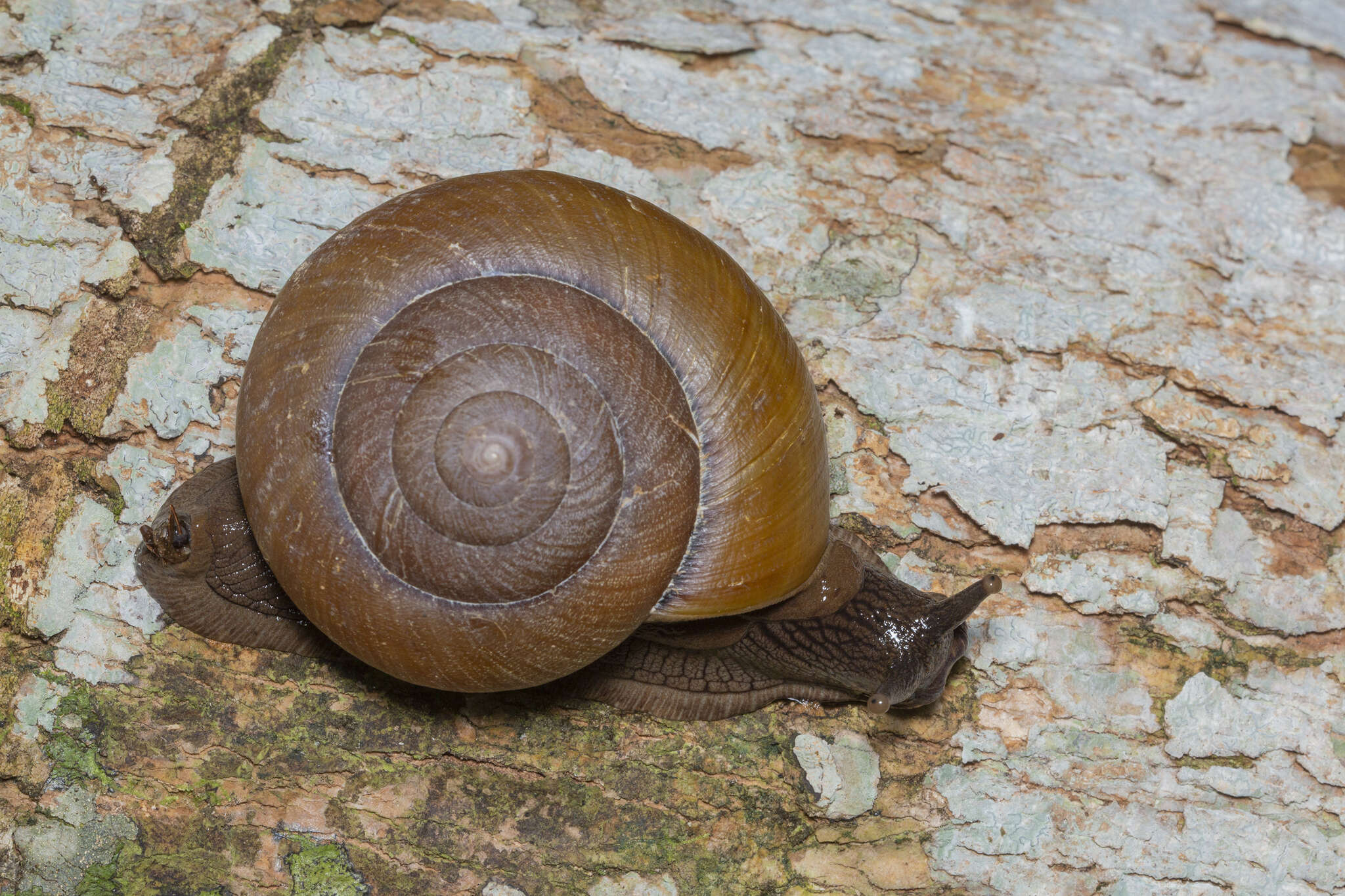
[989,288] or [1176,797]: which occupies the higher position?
[989,288]

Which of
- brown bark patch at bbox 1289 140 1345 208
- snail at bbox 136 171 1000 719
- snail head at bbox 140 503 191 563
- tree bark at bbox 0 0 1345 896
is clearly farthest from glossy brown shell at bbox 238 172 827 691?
brown bark patch at bbox 1289 140 1345 208

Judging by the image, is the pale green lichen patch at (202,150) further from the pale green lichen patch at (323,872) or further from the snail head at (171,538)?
the pale green lichen patch at (323,872)

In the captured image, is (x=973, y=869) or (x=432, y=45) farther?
(x=432, y=45)

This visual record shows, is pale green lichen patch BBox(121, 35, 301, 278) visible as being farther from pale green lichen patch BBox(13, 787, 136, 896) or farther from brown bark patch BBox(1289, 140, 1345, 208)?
brown bark patch BBox(1289, 140, 1345, 208)

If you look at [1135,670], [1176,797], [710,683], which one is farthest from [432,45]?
[1176,797]

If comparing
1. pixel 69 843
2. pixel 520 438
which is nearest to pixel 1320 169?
pixel 520 438

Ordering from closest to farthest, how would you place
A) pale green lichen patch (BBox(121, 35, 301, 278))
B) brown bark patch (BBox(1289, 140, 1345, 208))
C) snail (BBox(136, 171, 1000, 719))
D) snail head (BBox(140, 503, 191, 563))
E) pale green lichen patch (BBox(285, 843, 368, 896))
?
snail (BBox(136, 171, 1000, 719)), snail head (BBox(140, 503, 191, 563)), pale green lichen patch (BBox(285, 843, 368, 896)), pale green lichen patch (BBox(121, 35, 301, 278)), brown bark patch (BBox(1289, 140, 1345, 208))

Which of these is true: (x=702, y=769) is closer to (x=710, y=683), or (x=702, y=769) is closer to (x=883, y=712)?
(x=710, y=683)

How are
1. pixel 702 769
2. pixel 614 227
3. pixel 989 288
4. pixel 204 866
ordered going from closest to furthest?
pixel 614 227 < pixel 204 866 < pixel 702 769 < pixel 989 288
